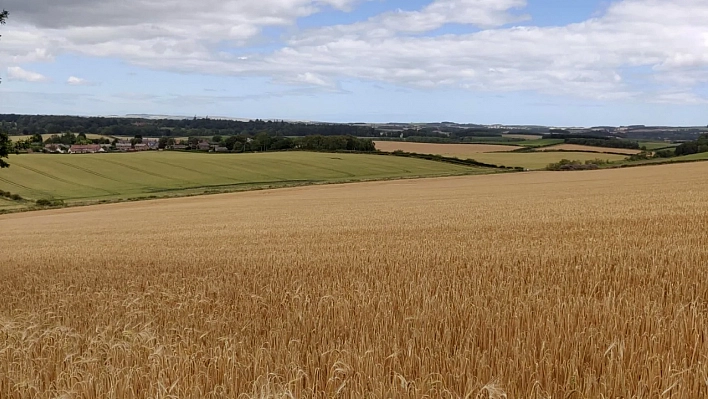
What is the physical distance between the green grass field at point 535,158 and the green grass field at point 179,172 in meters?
7.34

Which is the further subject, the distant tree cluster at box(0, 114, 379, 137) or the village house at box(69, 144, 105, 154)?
the distant tree cluster at box(0, 114, 379, 137)

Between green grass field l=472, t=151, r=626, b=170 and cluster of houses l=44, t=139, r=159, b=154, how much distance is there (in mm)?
60894

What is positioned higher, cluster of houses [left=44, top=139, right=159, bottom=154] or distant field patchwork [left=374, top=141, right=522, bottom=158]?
distant field patchwork [left=374, top=141, right=522, bottom=158]

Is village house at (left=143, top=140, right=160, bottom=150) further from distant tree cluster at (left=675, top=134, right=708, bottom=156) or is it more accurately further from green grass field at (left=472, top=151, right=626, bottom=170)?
distant tree cluster at (left=675, top=134, right=708, bottom=156)

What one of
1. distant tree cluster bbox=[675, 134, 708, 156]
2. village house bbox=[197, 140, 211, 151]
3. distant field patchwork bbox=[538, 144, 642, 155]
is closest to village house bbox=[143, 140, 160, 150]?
village house bbox=[197, 140, 211, 151]

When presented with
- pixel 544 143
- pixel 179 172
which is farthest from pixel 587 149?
pixel 179 172

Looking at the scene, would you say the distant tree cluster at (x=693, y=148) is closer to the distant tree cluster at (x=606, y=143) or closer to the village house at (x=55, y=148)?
the distant tree cluster at (x=606, y=143)

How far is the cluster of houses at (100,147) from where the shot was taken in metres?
99.1

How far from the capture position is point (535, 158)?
305 ft

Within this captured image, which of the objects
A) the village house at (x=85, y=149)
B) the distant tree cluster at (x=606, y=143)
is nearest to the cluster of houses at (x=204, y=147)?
the village house at (x=85, y=149)

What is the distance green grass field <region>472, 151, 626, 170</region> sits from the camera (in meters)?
86.3

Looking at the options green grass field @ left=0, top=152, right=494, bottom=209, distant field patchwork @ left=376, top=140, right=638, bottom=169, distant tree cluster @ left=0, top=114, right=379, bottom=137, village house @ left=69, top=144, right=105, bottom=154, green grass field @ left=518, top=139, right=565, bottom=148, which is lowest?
green grass field @ left=0, top=152, right=494, bottom=209

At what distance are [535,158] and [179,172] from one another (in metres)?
51.3

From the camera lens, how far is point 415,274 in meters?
8.02
